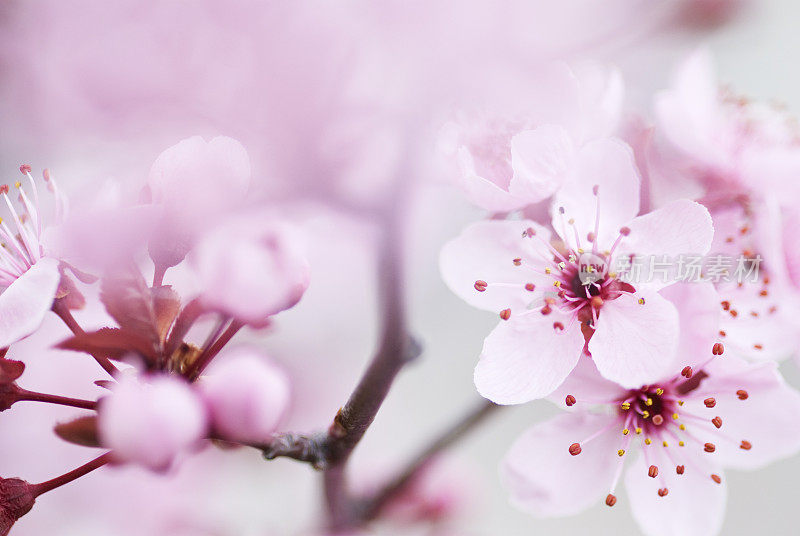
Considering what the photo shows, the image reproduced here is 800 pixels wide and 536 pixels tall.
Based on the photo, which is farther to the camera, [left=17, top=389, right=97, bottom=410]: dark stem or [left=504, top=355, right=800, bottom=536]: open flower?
[left=504, top=355, right=800, bottom=536]: open flower

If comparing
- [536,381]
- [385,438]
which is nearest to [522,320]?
[536,381]

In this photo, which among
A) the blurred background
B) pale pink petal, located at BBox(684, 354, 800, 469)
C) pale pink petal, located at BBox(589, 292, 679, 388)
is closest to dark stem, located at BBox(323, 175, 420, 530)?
the blurred background

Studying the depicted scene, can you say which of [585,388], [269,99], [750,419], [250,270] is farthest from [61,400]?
[750,419]

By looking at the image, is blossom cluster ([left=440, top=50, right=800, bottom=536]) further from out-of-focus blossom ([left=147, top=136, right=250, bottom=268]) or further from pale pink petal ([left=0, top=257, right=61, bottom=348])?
pale pink petal ([left=0, top=257, right=61, bottom=348])

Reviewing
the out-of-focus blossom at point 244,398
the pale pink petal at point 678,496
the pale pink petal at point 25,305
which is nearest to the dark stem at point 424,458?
the pale pink petal at point 678,496

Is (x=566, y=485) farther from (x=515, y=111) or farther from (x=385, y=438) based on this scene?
(x=385, y=438)

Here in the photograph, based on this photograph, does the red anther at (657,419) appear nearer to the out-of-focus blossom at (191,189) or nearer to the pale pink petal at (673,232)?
the pale pink petal at (673,232)
